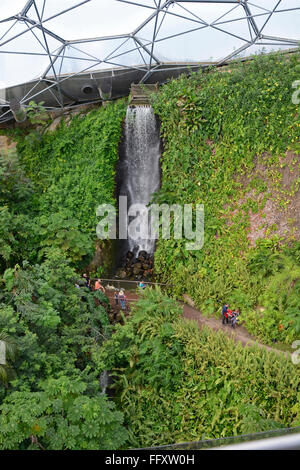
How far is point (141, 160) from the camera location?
18.2 m

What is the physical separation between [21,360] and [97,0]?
13.1 meters

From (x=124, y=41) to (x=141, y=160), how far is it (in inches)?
207

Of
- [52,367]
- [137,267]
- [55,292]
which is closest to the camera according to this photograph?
[52,367]

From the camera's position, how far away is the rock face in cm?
1727

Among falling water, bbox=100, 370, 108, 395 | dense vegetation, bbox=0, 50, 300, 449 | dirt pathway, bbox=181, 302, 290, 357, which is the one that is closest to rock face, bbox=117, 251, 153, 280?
dense vegetation, bbox=0, 50, 300, 449

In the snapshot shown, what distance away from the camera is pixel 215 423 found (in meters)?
10.3

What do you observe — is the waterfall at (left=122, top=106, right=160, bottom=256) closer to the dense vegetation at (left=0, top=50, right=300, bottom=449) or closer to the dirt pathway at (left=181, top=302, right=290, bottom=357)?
the dense vegetation at (left=0, top=50, right=300, bottom=449)

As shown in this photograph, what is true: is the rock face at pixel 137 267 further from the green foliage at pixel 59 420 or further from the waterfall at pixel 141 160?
the green foliage at pixel 59 420

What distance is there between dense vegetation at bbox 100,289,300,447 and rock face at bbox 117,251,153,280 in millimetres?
4695

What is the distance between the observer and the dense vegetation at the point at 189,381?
9906 millimetres

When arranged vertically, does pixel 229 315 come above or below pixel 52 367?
above

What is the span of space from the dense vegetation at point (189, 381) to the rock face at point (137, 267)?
469 centimetres

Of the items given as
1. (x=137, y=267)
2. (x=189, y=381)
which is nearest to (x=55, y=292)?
(x=189, y=381)

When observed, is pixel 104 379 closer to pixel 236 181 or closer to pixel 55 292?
pixel 55 292
